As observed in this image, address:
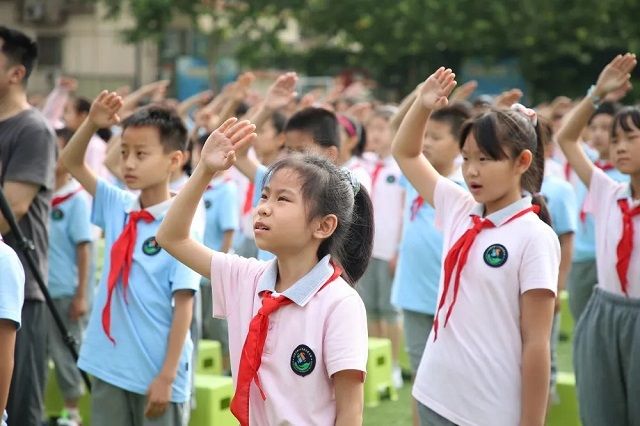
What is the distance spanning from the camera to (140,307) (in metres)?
4.14

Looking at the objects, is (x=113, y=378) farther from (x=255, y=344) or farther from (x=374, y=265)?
(x=374, y=265)

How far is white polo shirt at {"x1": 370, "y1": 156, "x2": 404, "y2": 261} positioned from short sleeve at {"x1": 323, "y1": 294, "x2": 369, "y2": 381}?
15.5ft

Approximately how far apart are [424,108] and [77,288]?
287cm

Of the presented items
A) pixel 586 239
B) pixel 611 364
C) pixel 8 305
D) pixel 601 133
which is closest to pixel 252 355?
pixel 8 305

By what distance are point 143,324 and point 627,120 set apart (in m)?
2.11

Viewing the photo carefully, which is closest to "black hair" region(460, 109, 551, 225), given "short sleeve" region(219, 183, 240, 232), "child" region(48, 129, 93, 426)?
"child" region(48, 129, 93, 426)

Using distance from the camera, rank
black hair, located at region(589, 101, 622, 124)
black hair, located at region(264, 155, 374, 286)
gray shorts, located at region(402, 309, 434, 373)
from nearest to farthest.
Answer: black hair, located at region(264, 155, 374, 286) → gray shorts, located at region(402, 309, 434, 373) → black hair, located at region(589, 101, 622, 124)

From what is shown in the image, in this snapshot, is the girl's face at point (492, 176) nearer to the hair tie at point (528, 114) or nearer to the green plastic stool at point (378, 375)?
the hair tie at point (528, 114)

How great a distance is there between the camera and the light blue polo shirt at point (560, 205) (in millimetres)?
6285

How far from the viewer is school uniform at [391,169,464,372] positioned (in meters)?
5.60

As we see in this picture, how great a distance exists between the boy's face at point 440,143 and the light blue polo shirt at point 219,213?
1.93 metres

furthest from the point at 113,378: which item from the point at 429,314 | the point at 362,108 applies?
the point at 362,108

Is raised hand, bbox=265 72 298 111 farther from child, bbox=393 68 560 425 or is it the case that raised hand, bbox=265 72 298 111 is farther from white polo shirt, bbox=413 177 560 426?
white polo shirt, bbox=413 177 560 426

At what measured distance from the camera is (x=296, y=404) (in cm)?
296
